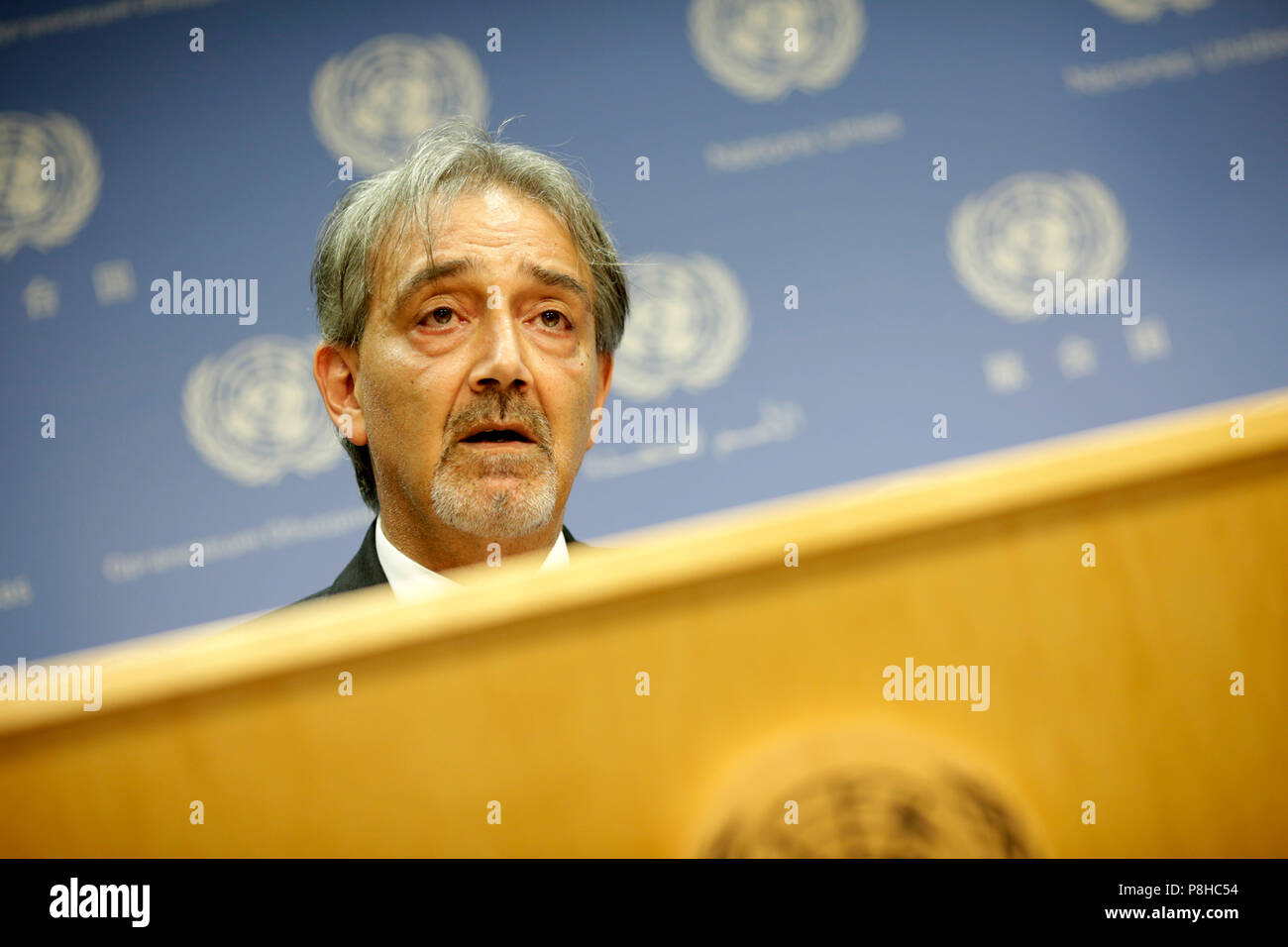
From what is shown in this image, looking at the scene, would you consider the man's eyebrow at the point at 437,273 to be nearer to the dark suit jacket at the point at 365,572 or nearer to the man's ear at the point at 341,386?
the man's ear at the point at 341,386

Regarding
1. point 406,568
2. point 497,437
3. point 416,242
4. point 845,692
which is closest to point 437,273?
point 416,242

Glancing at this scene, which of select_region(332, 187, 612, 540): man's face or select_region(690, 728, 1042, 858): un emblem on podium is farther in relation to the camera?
select_region(332, 187, 612, 540): man's face

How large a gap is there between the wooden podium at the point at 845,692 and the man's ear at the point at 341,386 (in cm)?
73

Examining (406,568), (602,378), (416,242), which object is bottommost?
(406,568)

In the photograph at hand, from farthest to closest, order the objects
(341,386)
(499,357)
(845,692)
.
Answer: (341,386)
(499,357)
(845,692)

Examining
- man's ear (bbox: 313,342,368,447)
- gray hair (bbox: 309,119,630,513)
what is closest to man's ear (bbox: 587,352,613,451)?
gray hair (bbox: 309,119,630,513)

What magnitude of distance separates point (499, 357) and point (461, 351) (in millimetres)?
43

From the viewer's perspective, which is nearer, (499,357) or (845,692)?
(845,692)

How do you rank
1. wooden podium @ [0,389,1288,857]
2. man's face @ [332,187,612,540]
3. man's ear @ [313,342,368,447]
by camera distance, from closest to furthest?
wooden podium @ [0,389,1288,857] < man's face @ [332,187,612,540] < man's ear @ [313,342,368,447]

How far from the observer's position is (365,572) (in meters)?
0.87

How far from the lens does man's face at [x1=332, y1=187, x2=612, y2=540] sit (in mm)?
828

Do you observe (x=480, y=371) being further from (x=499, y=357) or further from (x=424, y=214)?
(x=424, y=214)

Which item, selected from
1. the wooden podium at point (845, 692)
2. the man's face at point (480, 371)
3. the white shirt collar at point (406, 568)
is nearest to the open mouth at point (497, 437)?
the man's face at point (480, 371)

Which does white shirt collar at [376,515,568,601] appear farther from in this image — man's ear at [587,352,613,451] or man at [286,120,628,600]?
man's ear at [587,352,613,451]
